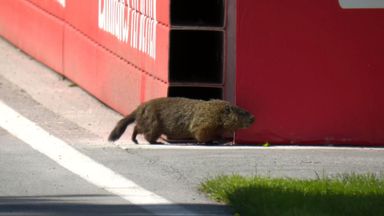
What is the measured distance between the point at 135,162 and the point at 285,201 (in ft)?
8.60

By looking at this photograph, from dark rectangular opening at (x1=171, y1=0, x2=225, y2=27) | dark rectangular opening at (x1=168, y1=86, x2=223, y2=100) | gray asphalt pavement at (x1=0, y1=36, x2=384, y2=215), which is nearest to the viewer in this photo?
gray asphalt pavement at (x1=0, y1=36, x2=384, y2=215)

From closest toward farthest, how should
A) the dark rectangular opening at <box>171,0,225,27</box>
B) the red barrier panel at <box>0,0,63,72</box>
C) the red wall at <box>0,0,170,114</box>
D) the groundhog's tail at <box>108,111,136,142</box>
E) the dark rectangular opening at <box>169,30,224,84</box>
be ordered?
the groundhog's tail at <box>108,111,136,142</box> < the dark rectangular opening at <box>171,0,225,27</box> < the dark rectangular opening at <box>169,30,224,84</box> < the red wall at <box>0,0,170,114</box> < the red barrier panel at <box>0,0,63,72</box>


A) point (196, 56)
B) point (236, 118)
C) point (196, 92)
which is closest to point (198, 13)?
point (196, 56)

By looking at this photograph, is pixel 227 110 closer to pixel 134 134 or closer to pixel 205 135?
pixel 205 135

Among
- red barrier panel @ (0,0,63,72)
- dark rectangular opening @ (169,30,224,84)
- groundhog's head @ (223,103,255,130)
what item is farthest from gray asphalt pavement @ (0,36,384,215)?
red barrier panel @ (0,0,63,72)

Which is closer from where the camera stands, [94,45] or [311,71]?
[311,71]

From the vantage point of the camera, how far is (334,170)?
11.4 metres

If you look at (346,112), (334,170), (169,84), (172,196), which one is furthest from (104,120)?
(172,196)

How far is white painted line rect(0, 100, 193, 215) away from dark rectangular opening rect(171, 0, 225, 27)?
72.7 inches

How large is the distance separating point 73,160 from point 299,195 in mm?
2827

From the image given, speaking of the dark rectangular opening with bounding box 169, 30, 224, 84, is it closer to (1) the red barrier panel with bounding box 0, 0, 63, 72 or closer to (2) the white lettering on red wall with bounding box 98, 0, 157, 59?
(2) the white lettering on red wall with bounding box 98, 0, 157, 59

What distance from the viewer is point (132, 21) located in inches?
578

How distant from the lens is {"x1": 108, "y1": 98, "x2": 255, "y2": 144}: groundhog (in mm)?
13062

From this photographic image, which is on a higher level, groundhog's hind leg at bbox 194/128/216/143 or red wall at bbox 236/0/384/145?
red wall at bbox 236/0/384/145
